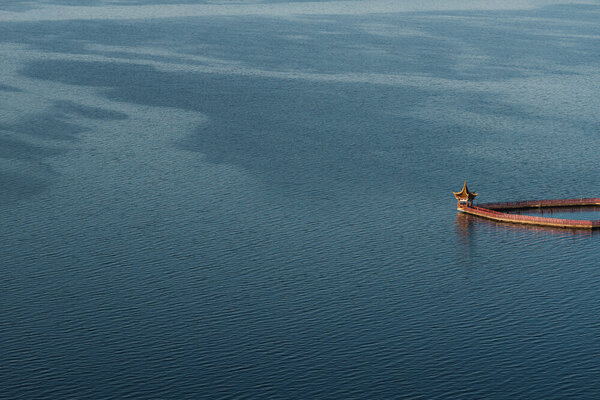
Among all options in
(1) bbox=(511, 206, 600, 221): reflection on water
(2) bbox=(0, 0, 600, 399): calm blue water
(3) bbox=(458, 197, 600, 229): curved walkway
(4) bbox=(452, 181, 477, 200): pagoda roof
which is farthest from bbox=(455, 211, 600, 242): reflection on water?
(1) bbox=(511, 206, 600, 221): reflection on water

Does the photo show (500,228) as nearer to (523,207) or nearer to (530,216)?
(530,216)

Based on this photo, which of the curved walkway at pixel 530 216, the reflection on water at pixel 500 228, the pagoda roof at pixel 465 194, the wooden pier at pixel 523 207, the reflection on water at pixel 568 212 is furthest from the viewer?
the pagoda roof at pixel 465 194

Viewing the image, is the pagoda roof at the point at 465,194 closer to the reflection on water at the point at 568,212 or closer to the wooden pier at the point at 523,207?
the wooden pier at the point at 523,207

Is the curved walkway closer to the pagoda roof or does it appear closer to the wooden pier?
the wooden pier

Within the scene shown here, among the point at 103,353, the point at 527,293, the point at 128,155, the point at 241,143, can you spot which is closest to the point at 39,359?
the point at 103,353

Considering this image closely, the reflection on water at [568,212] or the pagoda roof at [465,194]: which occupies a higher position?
the pagoda roof at [465,194]

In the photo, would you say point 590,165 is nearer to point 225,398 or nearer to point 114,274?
point 114,274

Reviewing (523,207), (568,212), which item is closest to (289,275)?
(523,207)

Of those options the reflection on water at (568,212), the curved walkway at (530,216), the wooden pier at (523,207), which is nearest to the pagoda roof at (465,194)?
the wooden pier at (523,207)
